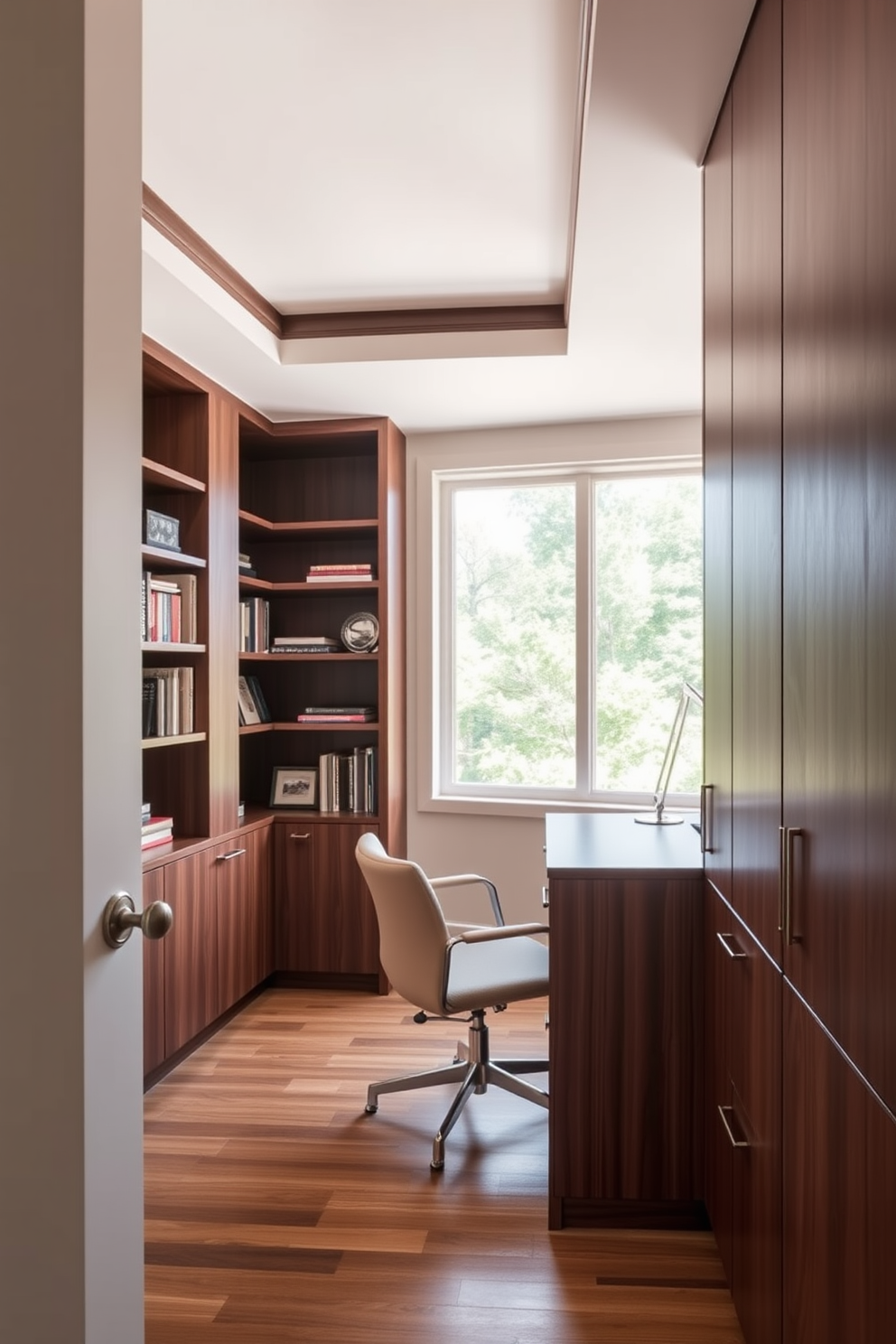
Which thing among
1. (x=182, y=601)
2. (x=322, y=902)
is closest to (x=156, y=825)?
(x=182, y=601)

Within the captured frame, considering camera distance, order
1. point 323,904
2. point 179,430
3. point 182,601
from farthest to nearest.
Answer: point 323,904, point 179,430, point 182,601

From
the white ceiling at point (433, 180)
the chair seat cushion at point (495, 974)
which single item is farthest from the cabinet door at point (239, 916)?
the white ceiling at point (433, 180)

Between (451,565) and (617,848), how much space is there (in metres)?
2.33

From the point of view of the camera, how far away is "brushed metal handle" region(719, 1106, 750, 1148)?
1856 millimetres

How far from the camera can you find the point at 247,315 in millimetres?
3283

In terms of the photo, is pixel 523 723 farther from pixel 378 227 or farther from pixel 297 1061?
pixel 378 227

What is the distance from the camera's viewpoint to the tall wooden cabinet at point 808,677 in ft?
3.56

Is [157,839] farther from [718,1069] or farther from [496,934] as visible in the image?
[718,1069]

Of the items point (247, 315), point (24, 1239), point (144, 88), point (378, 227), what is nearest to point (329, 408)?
point (247, 315)

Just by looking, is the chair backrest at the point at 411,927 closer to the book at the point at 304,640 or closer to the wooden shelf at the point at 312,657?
the wooden shelf at the point at 312,657

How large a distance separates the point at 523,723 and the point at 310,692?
1.04 m

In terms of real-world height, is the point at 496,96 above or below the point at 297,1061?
above

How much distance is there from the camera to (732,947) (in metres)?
1.97

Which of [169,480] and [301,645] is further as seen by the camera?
[301,645]
